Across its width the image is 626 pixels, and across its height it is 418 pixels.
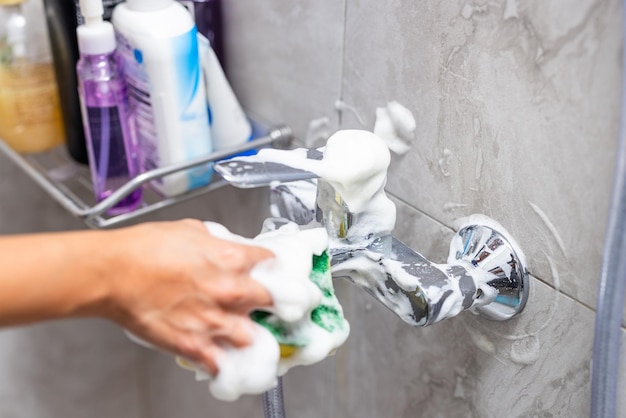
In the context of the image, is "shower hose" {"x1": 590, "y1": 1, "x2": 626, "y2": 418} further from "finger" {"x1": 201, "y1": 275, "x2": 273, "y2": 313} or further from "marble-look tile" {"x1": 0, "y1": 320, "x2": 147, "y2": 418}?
"marble-look tile" {"x1": 0, "y1": 320, "x2": 147, "y2": 418}

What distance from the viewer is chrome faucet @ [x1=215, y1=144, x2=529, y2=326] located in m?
0.52

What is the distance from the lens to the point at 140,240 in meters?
0.39

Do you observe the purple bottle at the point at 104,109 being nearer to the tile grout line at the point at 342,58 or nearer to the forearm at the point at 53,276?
the tile grout line at the point at 342,58

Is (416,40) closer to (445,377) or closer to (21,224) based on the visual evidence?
(445,377)

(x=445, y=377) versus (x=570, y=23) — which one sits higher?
(x=570, y=23)

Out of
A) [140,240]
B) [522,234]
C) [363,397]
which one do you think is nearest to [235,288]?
[140,240]

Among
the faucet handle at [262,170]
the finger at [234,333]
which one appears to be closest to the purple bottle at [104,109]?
the faucet handle at [262,170]

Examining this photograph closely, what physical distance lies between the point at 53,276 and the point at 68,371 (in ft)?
2.70

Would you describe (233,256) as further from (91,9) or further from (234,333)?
(91,9)

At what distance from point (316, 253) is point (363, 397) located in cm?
37

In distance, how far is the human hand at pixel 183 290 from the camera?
38 centimetres

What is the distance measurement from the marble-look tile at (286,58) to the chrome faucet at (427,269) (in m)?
0.17

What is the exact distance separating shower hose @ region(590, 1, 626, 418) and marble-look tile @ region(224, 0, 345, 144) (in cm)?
30

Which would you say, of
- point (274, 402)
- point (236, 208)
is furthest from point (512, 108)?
point (236, 208)
